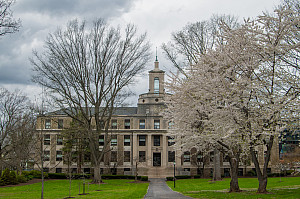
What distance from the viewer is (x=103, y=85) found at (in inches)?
1307

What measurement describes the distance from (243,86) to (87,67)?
2051cm

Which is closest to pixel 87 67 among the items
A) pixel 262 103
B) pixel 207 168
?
pixel 262 103

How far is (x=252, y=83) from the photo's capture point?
14.8 m

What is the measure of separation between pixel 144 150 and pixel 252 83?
4100 centimetres

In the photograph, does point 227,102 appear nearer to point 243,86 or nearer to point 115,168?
point 243,86

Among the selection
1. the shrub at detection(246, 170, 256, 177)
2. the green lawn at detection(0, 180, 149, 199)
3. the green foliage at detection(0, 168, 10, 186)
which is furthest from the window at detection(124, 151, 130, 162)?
the green lawn at detection(0, 180, 149, 199)

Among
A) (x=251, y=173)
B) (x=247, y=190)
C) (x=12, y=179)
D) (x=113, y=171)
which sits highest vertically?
(x=247, y=190)

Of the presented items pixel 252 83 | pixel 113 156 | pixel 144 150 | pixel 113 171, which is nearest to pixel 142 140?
pixel 144 150

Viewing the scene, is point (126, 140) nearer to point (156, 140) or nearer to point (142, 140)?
point (142, 140)

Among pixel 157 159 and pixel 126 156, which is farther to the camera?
pixel 126 156

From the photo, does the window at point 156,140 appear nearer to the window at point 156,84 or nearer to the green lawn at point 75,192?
the window at point 156,84

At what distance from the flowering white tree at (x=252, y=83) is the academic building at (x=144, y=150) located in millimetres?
35237

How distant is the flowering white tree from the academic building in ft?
116

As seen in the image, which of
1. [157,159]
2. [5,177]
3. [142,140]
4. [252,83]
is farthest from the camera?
[142,140]
